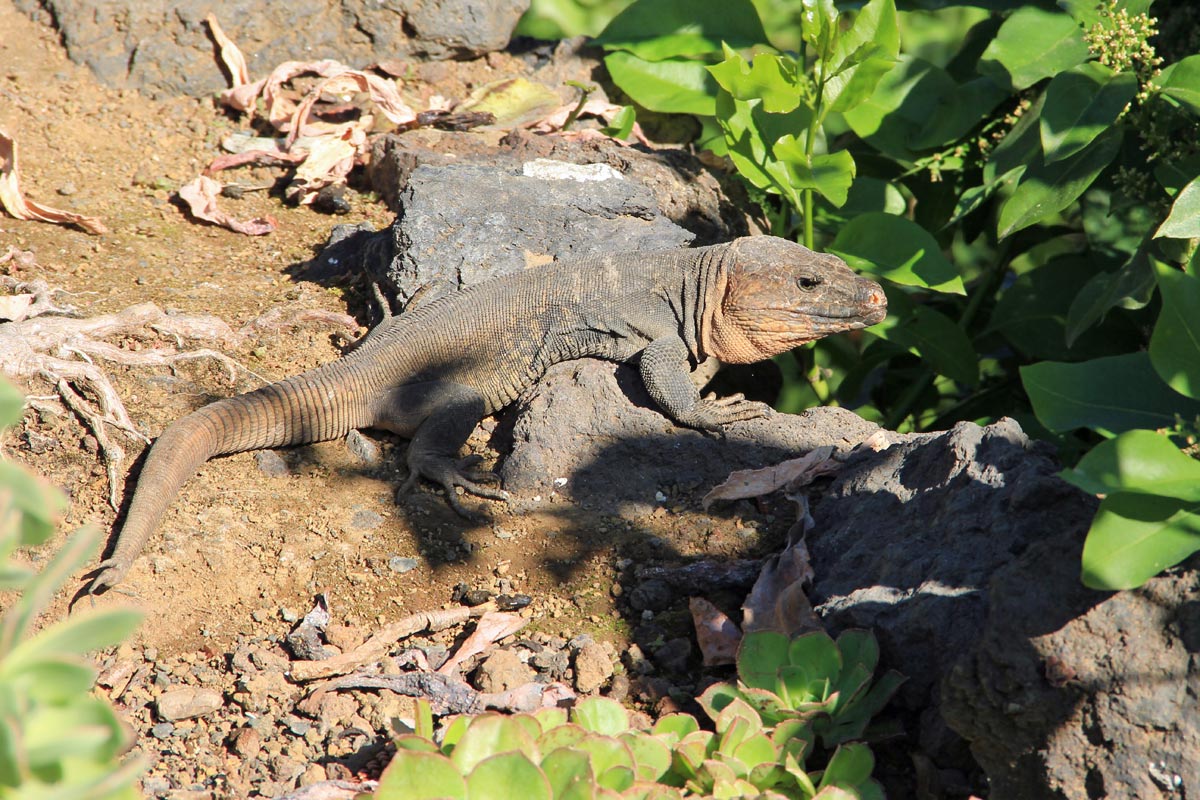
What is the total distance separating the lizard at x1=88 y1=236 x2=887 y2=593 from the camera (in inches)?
179

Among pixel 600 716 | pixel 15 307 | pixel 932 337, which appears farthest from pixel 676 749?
pixel 15 307

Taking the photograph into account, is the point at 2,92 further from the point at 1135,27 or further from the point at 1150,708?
the point at 1150,708

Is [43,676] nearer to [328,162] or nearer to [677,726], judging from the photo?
[677,726]

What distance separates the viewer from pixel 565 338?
4.94 metres

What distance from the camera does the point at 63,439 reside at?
4176 millimetres

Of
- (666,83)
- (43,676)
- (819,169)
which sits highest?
(43,676)

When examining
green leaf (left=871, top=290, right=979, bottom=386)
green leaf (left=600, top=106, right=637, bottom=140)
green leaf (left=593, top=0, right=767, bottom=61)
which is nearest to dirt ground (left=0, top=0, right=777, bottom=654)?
green leaf (left=600, top=106, right=637, bottom=140)

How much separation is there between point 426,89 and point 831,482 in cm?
441

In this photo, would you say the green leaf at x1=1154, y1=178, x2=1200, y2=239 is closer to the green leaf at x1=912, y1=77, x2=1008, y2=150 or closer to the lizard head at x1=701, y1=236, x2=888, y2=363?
the lizard head at x1=701, y1=236, x2=888, y2=363

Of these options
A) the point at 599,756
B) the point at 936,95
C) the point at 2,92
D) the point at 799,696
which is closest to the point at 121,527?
the point at 599,756

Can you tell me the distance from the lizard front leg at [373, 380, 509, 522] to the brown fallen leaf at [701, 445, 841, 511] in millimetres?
897

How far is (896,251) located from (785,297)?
1.95 ft

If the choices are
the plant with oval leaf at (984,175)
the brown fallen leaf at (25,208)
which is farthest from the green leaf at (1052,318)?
the brown fallen leaf at (25,208)

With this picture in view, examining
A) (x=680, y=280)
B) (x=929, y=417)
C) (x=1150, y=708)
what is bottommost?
(x=929, y=417)
